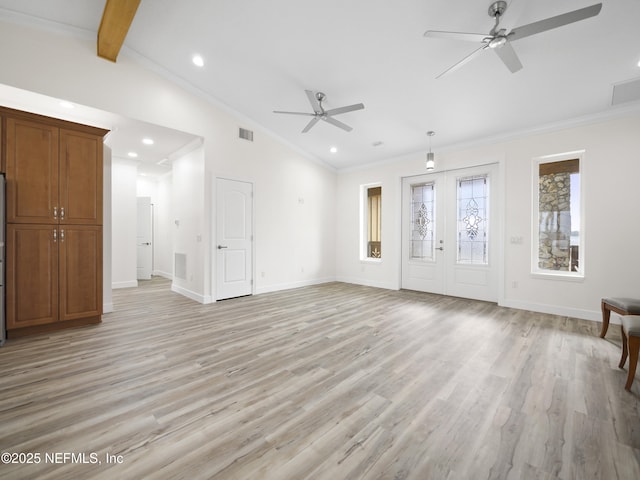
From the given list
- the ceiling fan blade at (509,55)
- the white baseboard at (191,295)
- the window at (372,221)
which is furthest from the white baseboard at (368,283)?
the ceiling fan blade at (509,55)

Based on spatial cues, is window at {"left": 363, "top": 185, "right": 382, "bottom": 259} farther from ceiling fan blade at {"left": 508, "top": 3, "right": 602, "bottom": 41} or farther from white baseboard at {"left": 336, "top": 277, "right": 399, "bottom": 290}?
ceiling fan blade at {"left": 508, "top": 3, "right": 602, "bottom": 41}

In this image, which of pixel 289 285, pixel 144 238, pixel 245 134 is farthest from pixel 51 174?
pixel 144 238

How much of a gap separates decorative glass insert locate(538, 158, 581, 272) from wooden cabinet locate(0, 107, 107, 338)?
273 inches

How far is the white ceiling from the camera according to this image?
2.85m

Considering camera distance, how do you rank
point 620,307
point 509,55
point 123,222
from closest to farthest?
point 509,55, point 620,307, point 123,222

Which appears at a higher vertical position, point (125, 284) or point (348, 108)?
point (348, 108)

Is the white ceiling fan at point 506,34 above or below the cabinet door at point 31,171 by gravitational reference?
above

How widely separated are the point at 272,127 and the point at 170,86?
1974 mm

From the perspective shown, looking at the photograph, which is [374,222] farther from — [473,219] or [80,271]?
[80,271]

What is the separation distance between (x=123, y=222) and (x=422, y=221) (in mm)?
6960

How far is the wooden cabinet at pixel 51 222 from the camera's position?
10.3 feet

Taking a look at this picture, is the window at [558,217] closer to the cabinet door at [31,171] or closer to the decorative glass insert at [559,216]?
the decorative glass insert at [559,216]

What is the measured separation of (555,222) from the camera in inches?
177

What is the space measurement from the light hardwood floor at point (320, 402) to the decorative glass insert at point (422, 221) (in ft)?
8.51
